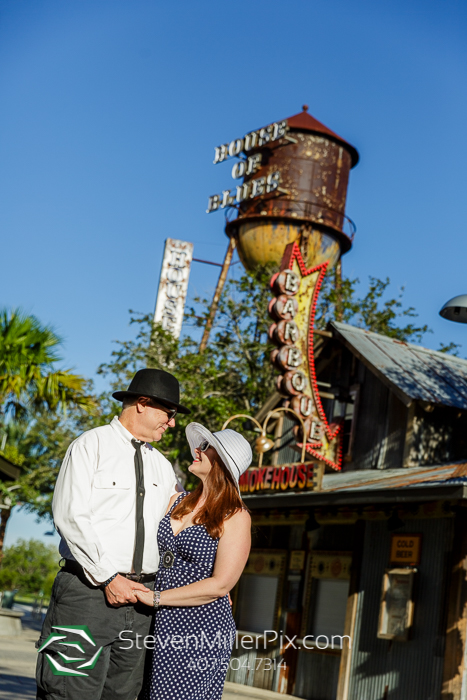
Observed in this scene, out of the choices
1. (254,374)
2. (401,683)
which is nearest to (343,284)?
(254,374)

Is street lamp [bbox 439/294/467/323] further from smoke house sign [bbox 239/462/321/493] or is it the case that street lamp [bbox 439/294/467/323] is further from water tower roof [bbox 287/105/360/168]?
water tower roof [bbox 287/105/360/168]

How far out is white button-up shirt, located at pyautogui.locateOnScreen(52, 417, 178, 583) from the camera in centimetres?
388

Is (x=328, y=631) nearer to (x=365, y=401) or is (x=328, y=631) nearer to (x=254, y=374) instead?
(x=365, y=401)

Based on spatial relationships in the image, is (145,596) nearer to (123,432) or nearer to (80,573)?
(80,573)

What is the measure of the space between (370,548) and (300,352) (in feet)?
14.9

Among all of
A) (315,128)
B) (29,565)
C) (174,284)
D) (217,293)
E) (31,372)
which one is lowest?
(29,565)

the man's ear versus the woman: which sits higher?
the man's ear

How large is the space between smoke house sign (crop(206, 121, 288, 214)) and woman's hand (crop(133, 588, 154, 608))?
25.1m

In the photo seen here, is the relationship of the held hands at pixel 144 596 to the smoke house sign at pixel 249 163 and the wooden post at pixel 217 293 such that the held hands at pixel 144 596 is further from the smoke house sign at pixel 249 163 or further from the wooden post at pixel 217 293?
the smoke house sign at pixel 249 163

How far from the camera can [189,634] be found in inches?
160

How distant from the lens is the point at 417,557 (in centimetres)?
1224

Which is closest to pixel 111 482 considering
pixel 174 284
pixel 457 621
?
pixel 457 621

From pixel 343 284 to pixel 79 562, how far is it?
950 inches

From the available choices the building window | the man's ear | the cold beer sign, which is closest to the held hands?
the man's ear
